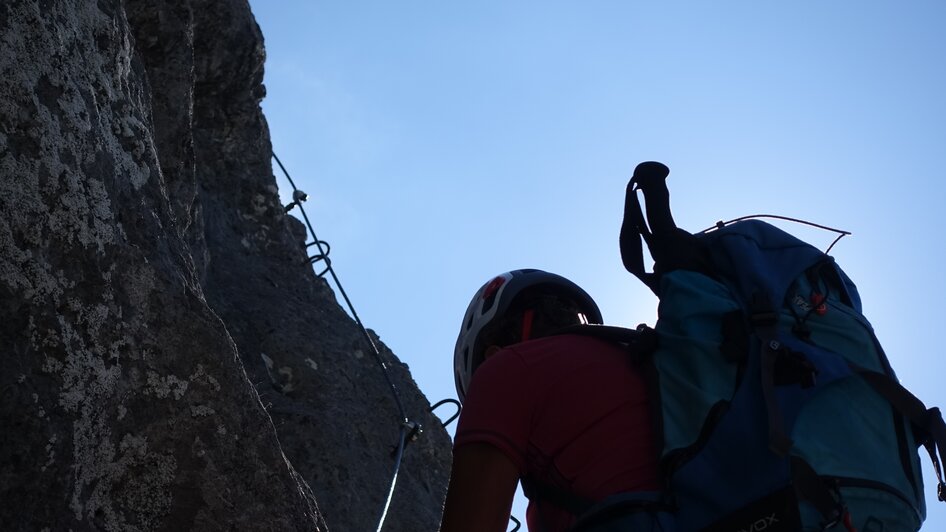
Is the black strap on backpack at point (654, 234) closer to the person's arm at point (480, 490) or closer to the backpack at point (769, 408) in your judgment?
the backpack at point (769, 408)

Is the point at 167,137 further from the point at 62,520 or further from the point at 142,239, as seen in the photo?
the point at 62,520

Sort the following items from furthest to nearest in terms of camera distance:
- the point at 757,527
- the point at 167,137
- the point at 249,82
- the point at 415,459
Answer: the point at 249,82 < the point at 415,459 < the point at 167,137 < the point at 757,527

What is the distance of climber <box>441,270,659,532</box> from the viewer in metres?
3.02

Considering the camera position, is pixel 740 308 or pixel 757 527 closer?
pixel 757 527

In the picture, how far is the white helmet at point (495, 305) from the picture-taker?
167 inches

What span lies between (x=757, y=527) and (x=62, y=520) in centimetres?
194

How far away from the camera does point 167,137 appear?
253 inches

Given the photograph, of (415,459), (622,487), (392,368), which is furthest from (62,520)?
(392,368)

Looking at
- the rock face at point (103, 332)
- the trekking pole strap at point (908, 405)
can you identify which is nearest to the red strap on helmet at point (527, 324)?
the rock face at point (103, 332)

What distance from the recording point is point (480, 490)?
3023mm

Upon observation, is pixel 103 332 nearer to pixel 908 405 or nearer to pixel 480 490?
pixel 480 490

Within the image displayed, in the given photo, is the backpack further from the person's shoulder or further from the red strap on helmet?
the red strap on helmet

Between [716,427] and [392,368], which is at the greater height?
[392,368]

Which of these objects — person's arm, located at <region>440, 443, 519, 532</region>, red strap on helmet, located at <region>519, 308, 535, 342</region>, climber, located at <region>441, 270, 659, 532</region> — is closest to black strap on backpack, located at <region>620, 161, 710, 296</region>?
climber, located at <region>441, 270, 659, 532</region>
